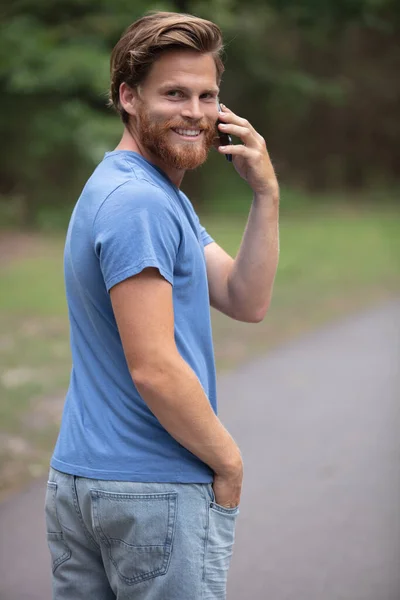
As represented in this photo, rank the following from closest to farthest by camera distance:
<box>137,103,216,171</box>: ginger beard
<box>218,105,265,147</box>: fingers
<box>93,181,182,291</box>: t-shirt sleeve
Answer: <box>93,181,182,291</box>: t-shirt sleeve
<box>137,103,216,171</box>: ginger beard
<box>218,105,265,147</box>: fingers

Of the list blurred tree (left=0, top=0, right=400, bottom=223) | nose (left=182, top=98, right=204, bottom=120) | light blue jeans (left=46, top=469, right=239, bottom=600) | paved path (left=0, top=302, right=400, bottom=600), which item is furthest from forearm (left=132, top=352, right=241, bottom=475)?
blurred tree (left=0, top=0, right=400, bottom=223)

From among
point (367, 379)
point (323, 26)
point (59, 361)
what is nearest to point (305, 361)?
point (367, 379)

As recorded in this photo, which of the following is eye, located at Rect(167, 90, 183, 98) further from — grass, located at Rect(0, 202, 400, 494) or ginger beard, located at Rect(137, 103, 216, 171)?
grass, located at Rect(0, 202, 400, 494)

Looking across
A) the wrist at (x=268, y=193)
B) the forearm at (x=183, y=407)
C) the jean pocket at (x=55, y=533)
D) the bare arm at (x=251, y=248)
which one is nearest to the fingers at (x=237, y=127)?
the bare arm at (x=251, y=248)

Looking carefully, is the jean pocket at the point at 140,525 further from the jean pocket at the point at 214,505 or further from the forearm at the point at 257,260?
the forearm at the point at 257,260

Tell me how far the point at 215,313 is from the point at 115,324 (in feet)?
27.1

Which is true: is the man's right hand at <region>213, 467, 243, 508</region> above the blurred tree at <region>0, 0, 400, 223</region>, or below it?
below

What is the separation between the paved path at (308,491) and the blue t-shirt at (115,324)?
6.75 feet

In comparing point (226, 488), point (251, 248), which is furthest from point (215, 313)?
point (226, 488)

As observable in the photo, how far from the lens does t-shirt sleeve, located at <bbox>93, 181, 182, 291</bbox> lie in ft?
6.73

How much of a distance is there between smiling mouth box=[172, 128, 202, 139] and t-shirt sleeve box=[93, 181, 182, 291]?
253 millimetres

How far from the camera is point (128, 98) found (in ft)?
7.75

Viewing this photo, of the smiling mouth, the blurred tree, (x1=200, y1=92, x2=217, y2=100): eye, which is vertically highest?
the blurred tree

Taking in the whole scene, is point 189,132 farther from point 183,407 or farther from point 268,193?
point 183,407
